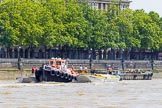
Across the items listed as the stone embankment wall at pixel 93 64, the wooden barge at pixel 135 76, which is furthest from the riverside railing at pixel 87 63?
the wooden barge at pixel 135 76

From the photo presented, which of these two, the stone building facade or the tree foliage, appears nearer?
the tree foliage

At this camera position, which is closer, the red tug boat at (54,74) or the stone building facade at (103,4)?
the red tug boat at (54,74)

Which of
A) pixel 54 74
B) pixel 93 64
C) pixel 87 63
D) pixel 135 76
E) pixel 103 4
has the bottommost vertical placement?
pixel 135 76

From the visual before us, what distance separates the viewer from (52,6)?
6073 inches

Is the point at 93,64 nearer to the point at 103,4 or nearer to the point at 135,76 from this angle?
the point at 135,76

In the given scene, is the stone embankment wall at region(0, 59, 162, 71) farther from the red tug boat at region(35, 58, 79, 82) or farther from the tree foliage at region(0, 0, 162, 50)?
the red tug boat at region(35, 58, 79, 82)

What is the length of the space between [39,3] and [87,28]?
34.1ft

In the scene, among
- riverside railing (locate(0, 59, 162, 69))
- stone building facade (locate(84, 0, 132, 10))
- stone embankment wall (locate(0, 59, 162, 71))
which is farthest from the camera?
stone building facade (locate(84, 0, 132, 10))

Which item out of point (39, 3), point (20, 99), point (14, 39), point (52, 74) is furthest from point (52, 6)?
point (20, 99)

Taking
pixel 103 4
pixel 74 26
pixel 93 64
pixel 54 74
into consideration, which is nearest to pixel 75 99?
pixel 54 74

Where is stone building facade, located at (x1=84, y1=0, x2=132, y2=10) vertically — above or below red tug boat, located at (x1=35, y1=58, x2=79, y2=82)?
above

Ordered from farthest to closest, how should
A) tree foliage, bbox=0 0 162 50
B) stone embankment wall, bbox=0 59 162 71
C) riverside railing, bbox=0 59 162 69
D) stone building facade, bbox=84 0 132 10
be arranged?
stone building facade, bbox=84 0 132 10, tree foliage, bbox=0 0 162 50, riverside railing, bbox=0 59 162 69, stone embankment wall, bbox=0 59 162 71

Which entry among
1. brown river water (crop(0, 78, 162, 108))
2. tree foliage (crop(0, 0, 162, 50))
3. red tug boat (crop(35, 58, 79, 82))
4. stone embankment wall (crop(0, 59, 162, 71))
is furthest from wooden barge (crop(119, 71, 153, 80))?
brown river water (crop(0, 78, 162, 108))

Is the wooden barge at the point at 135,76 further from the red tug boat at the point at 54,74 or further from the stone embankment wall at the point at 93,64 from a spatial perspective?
the red tug boat at the point at 54,74
